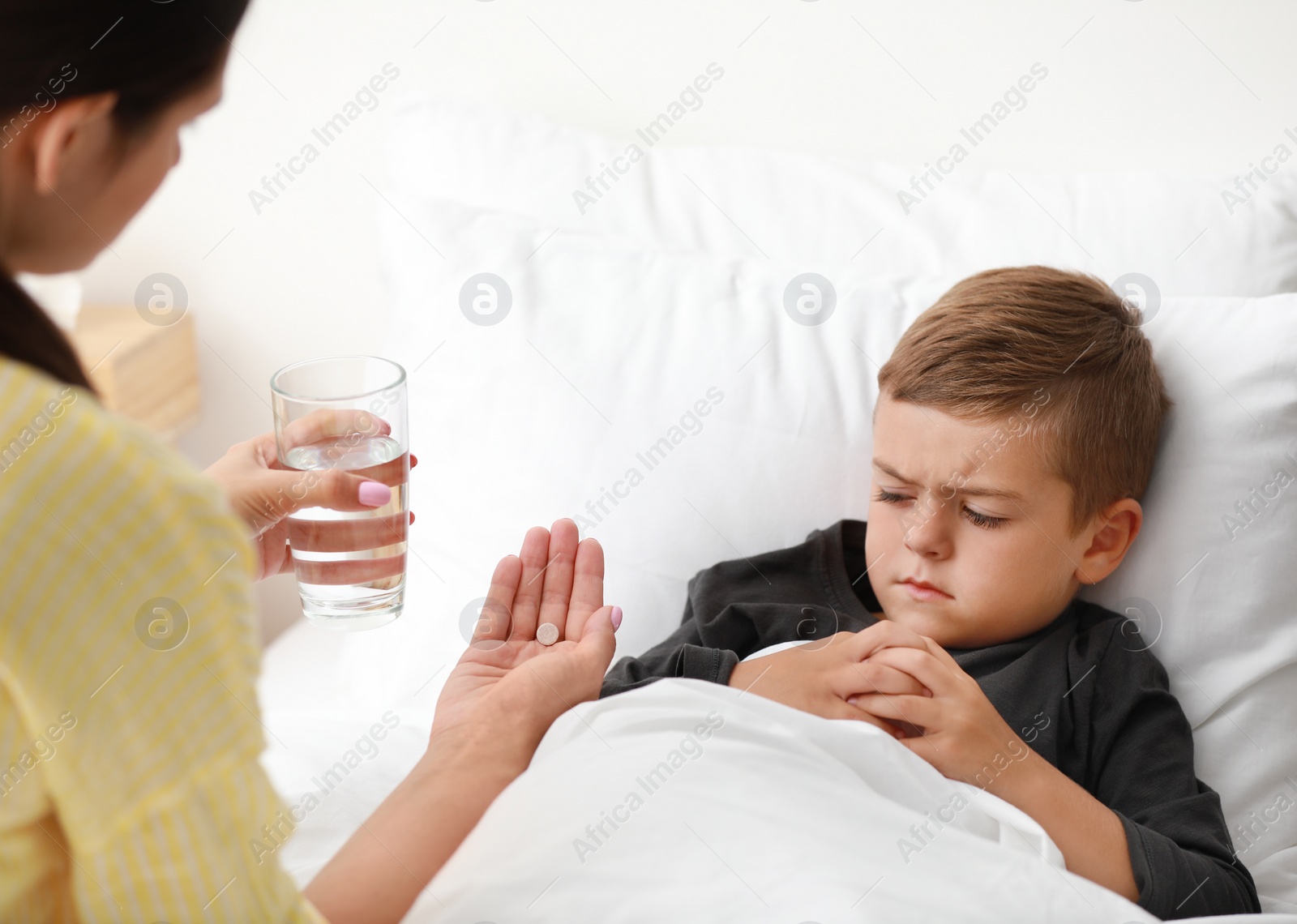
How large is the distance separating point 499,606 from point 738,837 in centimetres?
42

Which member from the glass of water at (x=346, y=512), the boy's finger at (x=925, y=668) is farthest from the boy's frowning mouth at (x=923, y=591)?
the glass of water at (x=346, y=512)

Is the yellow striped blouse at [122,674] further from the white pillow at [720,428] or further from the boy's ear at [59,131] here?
the white pillow at [720,428]

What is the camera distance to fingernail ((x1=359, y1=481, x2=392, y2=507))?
93 cm

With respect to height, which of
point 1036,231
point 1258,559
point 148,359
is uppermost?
point 1036,231

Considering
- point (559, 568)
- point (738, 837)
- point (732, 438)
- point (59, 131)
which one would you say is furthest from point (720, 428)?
point (59, 131)

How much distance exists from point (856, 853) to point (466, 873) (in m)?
0.25

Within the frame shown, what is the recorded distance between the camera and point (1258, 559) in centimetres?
106

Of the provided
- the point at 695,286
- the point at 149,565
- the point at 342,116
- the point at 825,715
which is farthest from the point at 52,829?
the point at 342,116

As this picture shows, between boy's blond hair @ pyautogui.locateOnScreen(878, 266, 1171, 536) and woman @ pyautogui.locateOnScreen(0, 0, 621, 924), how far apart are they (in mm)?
686

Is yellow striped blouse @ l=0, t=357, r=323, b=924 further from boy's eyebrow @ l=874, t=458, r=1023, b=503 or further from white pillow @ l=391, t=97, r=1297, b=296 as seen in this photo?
white pillow @ l=391, t=97, r=1297, b=296

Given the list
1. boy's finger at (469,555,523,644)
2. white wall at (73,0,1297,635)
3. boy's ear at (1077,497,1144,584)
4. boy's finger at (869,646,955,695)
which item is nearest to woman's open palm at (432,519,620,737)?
boy's finger at (469,555,523,644)

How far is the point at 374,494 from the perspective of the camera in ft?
3.07

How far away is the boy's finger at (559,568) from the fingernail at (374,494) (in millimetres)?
182

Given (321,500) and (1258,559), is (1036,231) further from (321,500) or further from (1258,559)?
(321,500)
